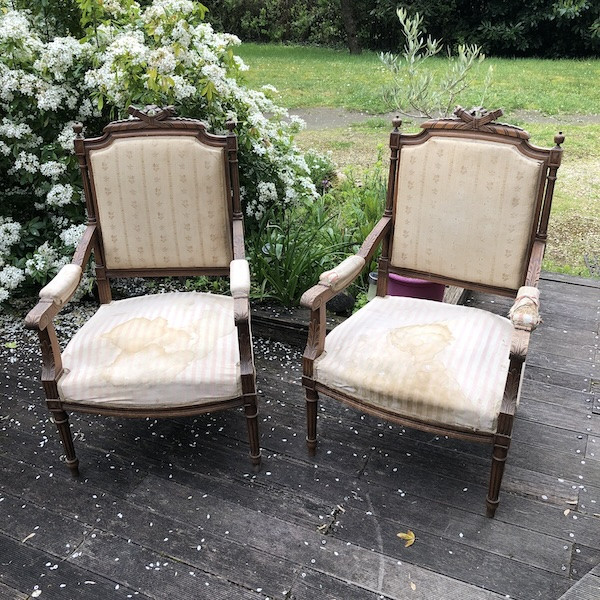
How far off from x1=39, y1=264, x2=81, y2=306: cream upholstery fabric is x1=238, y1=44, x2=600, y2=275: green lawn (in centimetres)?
159

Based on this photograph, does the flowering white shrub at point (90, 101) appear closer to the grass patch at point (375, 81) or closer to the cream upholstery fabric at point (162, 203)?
the cream upholstery fabric at point (162, 203)

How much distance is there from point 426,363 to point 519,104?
630 centimetres

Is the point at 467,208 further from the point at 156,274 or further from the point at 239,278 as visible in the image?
the point at 156,274

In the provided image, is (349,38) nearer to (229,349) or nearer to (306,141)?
(306,141)

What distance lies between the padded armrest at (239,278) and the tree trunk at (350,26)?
→ 11.8 m

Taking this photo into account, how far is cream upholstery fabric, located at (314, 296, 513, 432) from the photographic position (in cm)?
171

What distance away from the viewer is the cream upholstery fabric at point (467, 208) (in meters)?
1.93

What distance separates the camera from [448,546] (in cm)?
176

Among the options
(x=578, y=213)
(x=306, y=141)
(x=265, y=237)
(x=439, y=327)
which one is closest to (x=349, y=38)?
(x=306, y=141)

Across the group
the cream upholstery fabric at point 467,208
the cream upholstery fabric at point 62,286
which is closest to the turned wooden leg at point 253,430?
the cream upholstery fabric at point 62,286

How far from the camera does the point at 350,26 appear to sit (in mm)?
12469

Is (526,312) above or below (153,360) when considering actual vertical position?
above

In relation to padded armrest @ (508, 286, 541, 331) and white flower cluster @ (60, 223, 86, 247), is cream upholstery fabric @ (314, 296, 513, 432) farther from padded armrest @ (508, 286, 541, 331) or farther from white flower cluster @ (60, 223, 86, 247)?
white flower cluster @ (60, 223, 86, 247)

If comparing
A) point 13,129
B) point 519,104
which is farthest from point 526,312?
point 519,104
